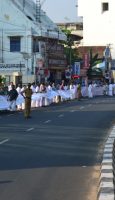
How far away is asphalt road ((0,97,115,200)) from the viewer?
10914 mm

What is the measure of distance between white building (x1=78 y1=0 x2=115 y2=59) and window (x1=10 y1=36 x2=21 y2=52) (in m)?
38.1

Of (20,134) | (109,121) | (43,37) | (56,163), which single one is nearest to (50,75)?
(43,37)

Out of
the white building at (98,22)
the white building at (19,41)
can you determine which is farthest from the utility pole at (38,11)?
the white building at (98,22)

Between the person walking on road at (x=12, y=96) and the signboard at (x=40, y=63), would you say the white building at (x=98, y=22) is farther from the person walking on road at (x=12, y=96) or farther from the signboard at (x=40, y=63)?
the person walking on road at (x=12, y=96)

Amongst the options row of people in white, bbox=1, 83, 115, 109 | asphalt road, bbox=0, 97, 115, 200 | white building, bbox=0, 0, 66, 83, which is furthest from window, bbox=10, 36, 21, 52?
asphalt road, bbox=0, 97, 115, 200

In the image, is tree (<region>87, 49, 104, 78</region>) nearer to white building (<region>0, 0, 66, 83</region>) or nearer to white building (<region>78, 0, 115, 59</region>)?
white building (<region>78, 0, 115, 59</region>)

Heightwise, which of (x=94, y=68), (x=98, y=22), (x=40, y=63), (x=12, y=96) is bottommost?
(x=12, y=96)

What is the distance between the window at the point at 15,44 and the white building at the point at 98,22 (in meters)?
38.1

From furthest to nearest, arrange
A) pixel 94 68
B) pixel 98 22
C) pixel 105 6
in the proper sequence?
1. pixel 105 6
2. pixel 98 22
3. pixel 94 68

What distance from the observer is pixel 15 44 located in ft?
212

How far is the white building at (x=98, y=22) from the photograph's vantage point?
101812mm

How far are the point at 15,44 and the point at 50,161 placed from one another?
50.7 m

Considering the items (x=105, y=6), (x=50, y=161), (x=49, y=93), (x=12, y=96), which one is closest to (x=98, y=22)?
(x=105, y=6)

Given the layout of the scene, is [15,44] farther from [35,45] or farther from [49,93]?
[49,93]
